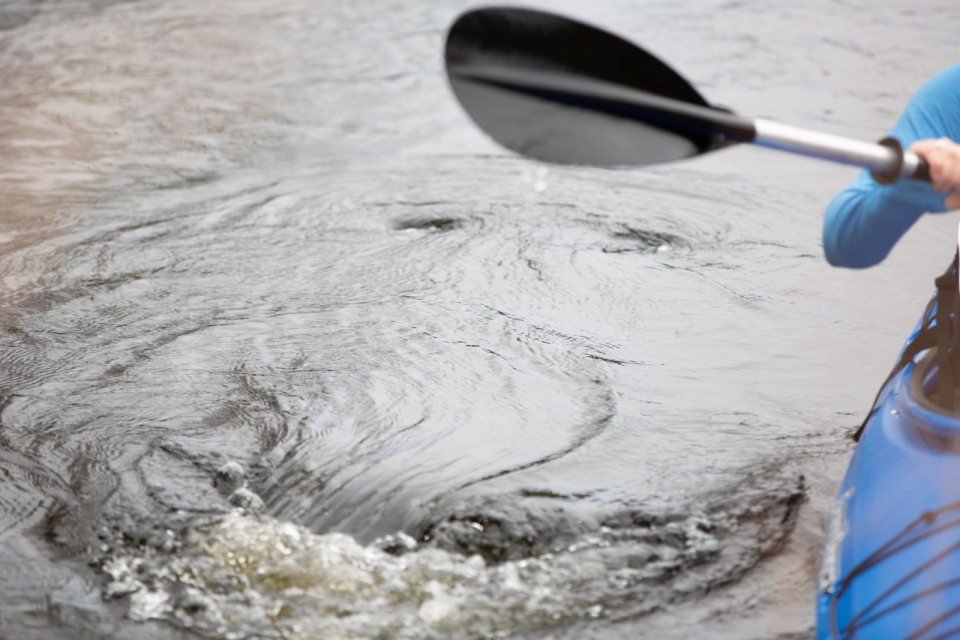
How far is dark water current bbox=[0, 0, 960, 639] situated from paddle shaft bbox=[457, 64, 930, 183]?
2.71ft

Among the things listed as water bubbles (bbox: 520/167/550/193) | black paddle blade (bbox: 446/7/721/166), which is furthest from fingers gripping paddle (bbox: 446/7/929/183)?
water bubbles (bbox: 520/167/550/193)

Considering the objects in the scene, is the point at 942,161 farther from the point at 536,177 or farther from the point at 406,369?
the point at 536,177

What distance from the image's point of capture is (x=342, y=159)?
4328 millimetres

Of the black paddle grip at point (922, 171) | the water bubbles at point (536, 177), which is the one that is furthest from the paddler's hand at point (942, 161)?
the water bubbles at point (536, 177)

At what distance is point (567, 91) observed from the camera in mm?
1734

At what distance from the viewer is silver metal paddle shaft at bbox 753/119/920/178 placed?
4.66 feet

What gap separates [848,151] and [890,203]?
337mm

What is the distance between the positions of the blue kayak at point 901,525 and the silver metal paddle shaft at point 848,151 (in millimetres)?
349

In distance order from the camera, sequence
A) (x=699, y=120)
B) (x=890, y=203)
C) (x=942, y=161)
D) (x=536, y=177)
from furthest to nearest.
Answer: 1. (x=536, y=177)
2. (x=890, y=203)
3. (x=699, y=120)
4. (x=942, y=161)

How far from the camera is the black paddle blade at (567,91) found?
1639 millimetres

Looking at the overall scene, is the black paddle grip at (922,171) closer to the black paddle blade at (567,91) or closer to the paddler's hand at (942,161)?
the paddler's hand at (942,161)

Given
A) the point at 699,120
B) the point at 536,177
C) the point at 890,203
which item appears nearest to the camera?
the point at 699,120

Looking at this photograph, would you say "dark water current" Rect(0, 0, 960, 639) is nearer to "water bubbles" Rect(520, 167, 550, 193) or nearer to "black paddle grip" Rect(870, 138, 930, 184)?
"water bubbles" Rect(520, 167, 550, 193)

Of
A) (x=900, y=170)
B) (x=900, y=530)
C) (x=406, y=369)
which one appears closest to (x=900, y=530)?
(x=900, y=530)
